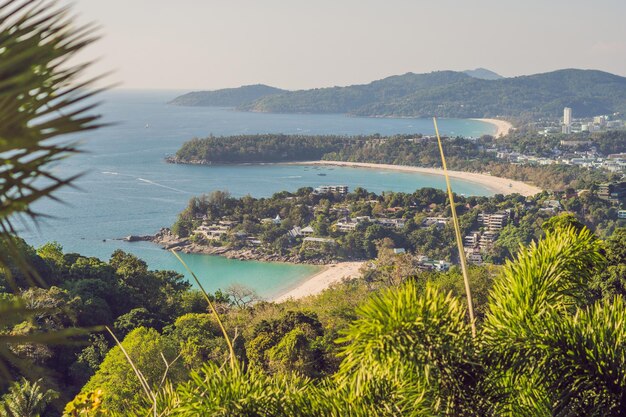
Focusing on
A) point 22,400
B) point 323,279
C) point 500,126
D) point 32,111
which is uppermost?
point 32,111

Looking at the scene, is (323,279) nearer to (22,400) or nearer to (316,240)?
(316,240)

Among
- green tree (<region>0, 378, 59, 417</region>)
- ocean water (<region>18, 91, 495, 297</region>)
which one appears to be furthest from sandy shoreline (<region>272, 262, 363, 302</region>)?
green tree (<region>0, 378, 59, 417</region>)

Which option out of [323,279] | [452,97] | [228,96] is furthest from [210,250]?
[228,96]

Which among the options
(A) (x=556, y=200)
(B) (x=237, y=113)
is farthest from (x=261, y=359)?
(B) (x=237, y=113)

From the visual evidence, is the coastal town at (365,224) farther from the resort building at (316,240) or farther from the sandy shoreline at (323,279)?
the sandy shoreline at (323,279)

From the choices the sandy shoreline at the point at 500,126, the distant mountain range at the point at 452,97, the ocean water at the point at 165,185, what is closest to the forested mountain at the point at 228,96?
the distant mountain range at the point at 452,97

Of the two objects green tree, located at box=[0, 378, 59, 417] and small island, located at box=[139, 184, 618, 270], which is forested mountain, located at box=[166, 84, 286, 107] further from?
green tree, located at box=[0, 378, 59, 417]
